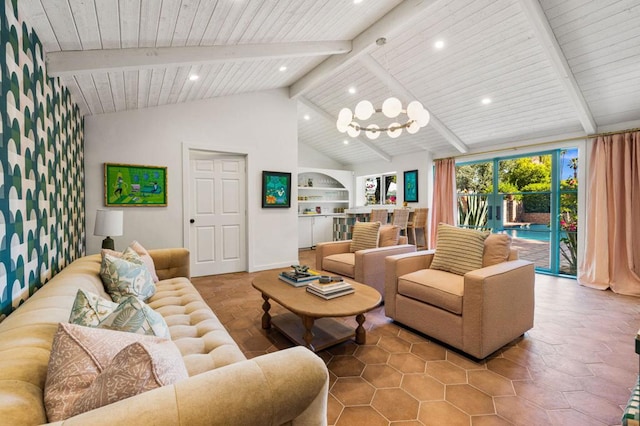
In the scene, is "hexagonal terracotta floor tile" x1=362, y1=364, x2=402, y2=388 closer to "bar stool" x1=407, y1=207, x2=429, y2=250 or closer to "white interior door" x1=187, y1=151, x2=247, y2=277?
"white interior door" x1=187, y1=151, x2=247, y2=277

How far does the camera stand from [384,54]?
3744 millimetres

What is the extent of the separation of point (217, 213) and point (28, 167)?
287cm

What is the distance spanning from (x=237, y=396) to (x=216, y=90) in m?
4.10

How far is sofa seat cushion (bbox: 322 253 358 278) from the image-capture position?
3.31 m

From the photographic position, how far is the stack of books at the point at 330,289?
6.92 ft

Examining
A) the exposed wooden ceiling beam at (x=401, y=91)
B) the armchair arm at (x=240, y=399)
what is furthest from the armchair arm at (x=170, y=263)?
the exposed wooden ceiling beam at (x=401, y=91)

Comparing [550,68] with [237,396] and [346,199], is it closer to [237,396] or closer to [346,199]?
[237,396]

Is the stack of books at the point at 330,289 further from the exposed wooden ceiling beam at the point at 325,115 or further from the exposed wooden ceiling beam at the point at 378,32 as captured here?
the exposed wooden ceiling beam at the point at 325,115

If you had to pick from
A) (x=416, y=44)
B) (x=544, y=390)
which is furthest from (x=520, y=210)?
(x=544, y=390)

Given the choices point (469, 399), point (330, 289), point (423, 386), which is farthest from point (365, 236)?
point (469, 399)

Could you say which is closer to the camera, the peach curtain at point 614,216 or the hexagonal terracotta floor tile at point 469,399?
the hexagonal terracotta floor tile at point 469,399

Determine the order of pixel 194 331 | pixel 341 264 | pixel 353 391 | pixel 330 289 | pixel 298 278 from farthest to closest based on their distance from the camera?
pixel 341 264 → pixel 298 278 → pixel 330 289 → pixel 353 391 → pixel 194 331

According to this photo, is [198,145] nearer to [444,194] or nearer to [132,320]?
[132,320]

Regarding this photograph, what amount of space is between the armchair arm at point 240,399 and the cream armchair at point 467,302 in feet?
5.07
